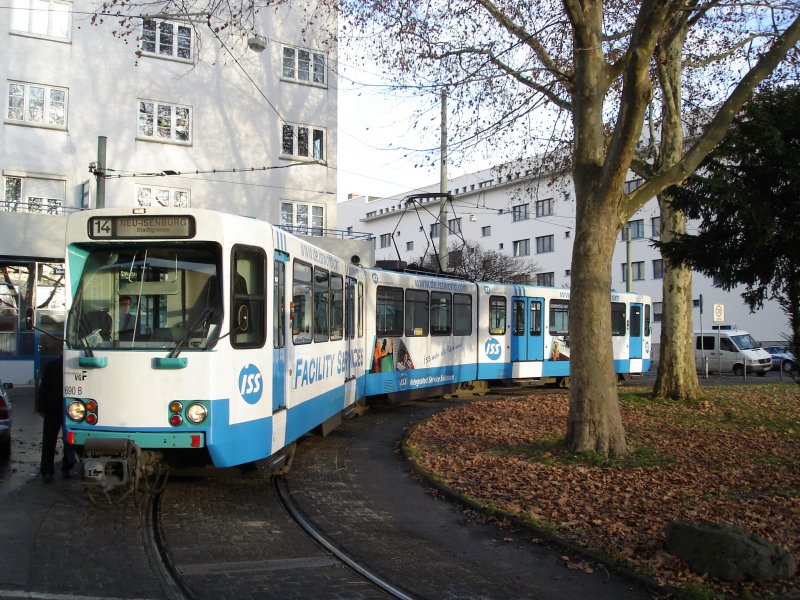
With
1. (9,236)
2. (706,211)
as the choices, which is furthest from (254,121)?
(706,211)

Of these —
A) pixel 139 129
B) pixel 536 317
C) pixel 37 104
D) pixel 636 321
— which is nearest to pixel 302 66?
pixel 139 129

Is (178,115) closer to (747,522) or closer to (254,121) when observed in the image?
(254,121)

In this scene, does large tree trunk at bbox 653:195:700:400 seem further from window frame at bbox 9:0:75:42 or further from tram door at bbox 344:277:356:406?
window frame at bbox 9:0:75:42

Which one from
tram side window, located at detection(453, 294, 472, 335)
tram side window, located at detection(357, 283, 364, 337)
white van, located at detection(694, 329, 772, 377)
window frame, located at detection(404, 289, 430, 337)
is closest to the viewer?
tram side window, located at detection(357, 283, 364, 337)

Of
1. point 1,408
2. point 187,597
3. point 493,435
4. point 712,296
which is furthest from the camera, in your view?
point 712,296

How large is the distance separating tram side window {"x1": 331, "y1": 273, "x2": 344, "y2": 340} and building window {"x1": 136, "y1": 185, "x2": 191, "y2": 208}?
14142mm

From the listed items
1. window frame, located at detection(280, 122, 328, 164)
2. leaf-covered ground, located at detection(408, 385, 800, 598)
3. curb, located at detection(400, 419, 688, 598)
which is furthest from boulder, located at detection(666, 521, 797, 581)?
window frame, located at detection(280, 122, 328, 164)

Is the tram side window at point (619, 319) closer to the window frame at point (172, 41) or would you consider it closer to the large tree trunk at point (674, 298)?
the large tree trunk at point (674, 298)

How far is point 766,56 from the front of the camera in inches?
372

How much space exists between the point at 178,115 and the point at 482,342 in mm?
13554

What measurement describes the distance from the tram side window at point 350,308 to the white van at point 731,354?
77.5 ft

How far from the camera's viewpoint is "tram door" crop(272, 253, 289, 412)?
7695 millimetres

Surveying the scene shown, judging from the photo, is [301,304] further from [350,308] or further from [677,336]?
[677,336]

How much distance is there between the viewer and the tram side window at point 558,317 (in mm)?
21531
